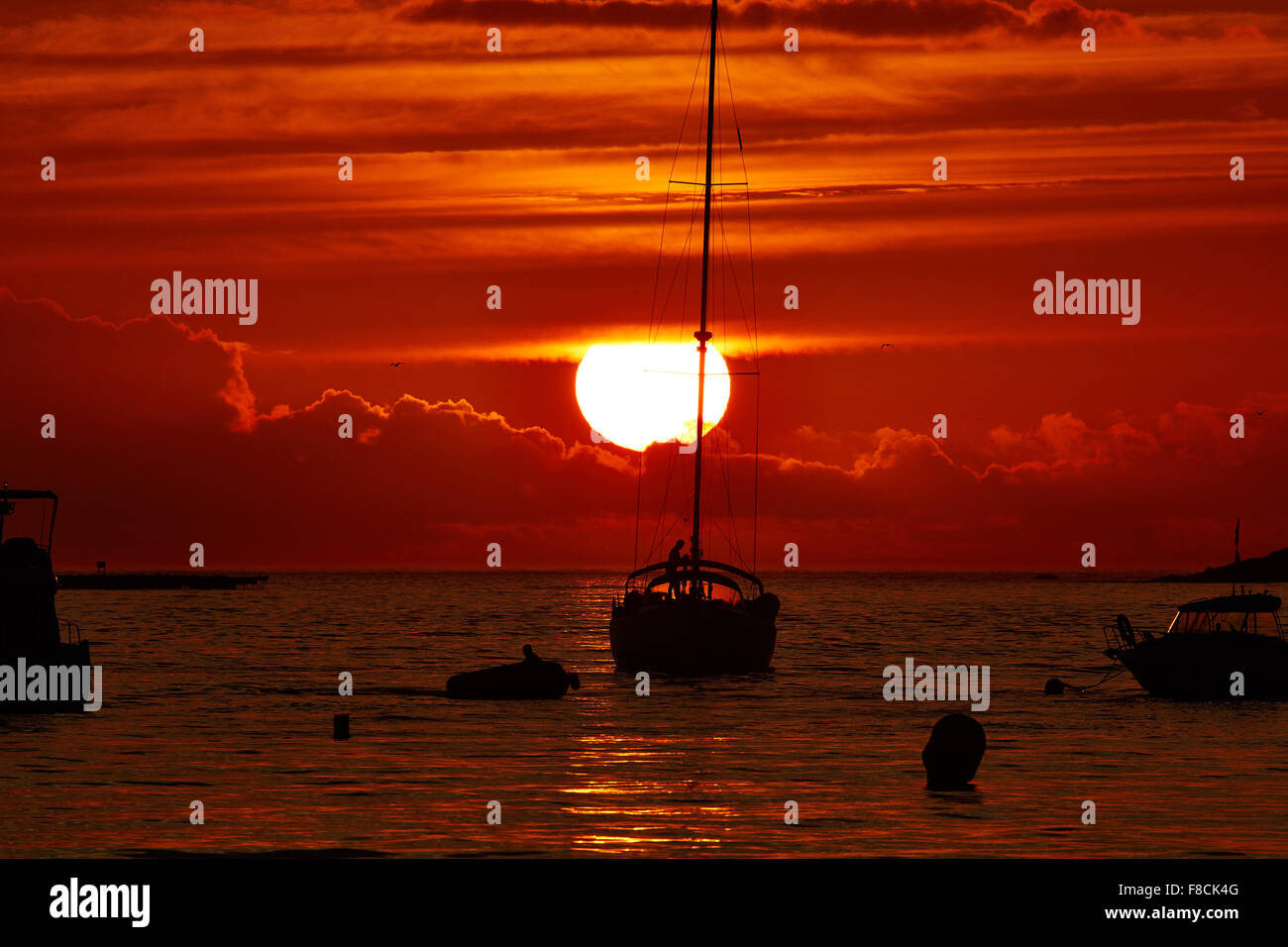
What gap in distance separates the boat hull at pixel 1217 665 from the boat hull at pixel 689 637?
1802 cm

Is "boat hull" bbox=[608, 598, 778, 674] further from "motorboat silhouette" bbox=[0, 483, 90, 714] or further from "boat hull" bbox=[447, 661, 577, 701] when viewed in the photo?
"motorboat silhouette" bbox=[0, 483, 90, 714]

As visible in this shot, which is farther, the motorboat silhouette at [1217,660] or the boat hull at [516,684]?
the boat hull at [516,684]

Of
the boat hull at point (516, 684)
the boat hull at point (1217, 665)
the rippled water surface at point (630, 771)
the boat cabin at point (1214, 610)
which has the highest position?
the boat cabin at point (1214, 610)

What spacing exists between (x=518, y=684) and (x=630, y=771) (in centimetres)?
2508

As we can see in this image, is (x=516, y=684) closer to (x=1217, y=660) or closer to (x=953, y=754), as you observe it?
(x=1217, y=660)

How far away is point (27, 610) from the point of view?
55000 mm

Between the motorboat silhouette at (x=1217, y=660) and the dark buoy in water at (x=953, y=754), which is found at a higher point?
the motorboat silhouette at (x=1217, y=660)

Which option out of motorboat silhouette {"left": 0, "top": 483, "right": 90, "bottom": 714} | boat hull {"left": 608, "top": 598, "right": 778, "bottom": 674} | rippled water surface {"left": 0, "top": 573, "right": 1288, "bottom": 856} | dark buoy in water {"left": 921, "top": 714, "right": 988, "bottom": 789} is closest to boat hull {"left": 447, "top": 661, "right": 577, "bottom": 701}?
rippled water surface {"left": 0, "top": 573, "right": 1288, "bottom": 856}

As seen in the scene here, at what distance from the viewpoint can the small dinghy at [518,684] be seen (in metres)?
66.6

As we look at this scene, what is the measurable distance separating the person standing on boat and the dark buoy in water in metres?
34.4

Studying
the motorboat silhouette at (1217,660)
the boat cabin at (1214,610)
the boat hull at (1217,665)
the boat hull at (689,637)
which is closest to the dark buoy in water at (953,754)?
the boat cabin at (1214,610)

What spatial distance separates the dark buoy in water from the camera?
37.5 m

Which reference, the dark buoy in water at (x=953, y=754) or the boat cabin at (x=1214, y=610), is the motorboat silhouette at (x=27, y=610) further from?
the boat cabin at (x=1214, y=610)
